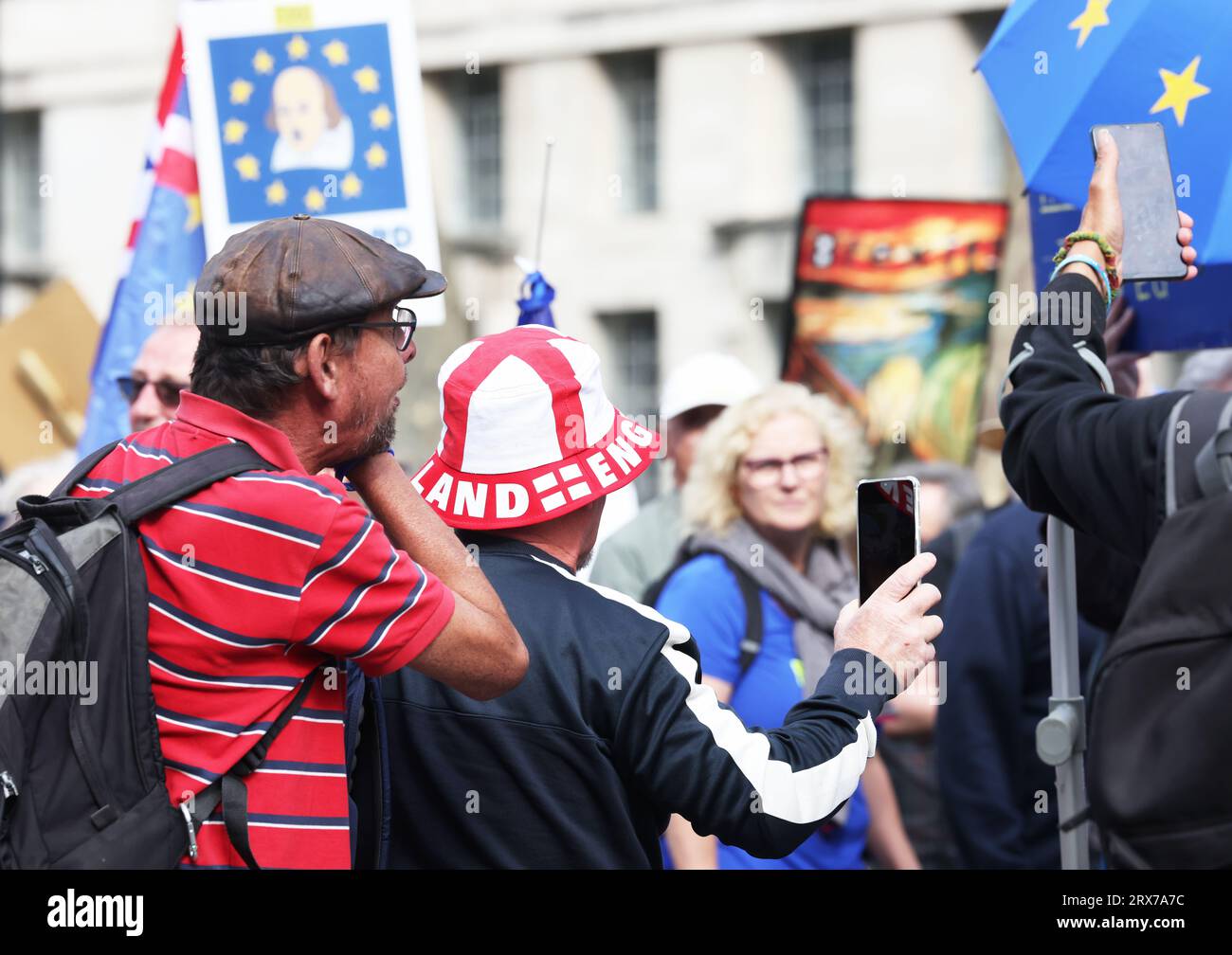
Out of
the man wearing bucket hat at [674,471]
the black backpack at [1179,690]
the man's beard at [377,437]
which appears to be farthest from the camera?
the man wearing bucket hat at [674,471]

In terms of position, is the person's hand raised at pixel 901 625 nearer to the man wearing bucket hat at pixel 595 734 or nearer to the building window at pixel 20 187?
the man wearing bucket hat at pixel 595 734

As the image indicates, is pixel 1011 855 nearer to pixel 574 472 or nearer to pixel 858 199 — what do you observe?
pixel 574 472

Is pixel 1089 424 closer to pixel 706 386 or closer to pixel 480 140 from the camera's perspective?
pixel 706 386

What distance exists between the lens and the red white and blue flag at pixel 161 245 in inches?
191

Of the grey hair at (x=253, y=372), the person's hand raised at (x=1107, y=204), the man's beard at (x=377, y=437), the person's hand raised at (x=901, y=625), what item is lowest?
the person's hand raised at (x=901, y=625)

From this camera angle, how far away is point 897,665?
2.55 meters

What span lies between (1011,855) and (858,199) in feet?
13.5

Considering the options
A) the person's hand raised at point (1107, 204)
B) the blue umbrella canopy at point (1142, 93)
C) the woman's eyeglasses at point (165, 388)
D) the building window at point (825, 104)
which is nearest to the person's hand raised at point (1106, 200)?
the person's hand raised at point (1107, 204)

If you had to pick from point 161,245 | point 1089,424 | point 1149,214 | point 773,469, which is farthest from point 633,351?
point 1089,424

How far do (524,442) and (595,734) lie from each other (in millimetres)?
501

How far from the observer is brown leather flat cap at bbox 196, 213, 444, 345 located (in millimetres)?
2311

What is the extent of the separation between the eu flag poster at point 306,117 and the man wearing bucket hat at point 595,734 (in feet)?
6.22

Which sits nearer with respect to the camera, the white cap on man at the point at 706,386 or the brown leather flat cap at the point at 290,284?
the brown leather flat cap at the point at 290,284

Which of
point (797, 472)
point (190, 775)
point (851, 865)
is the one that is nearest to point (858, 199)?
point (797, 472)
